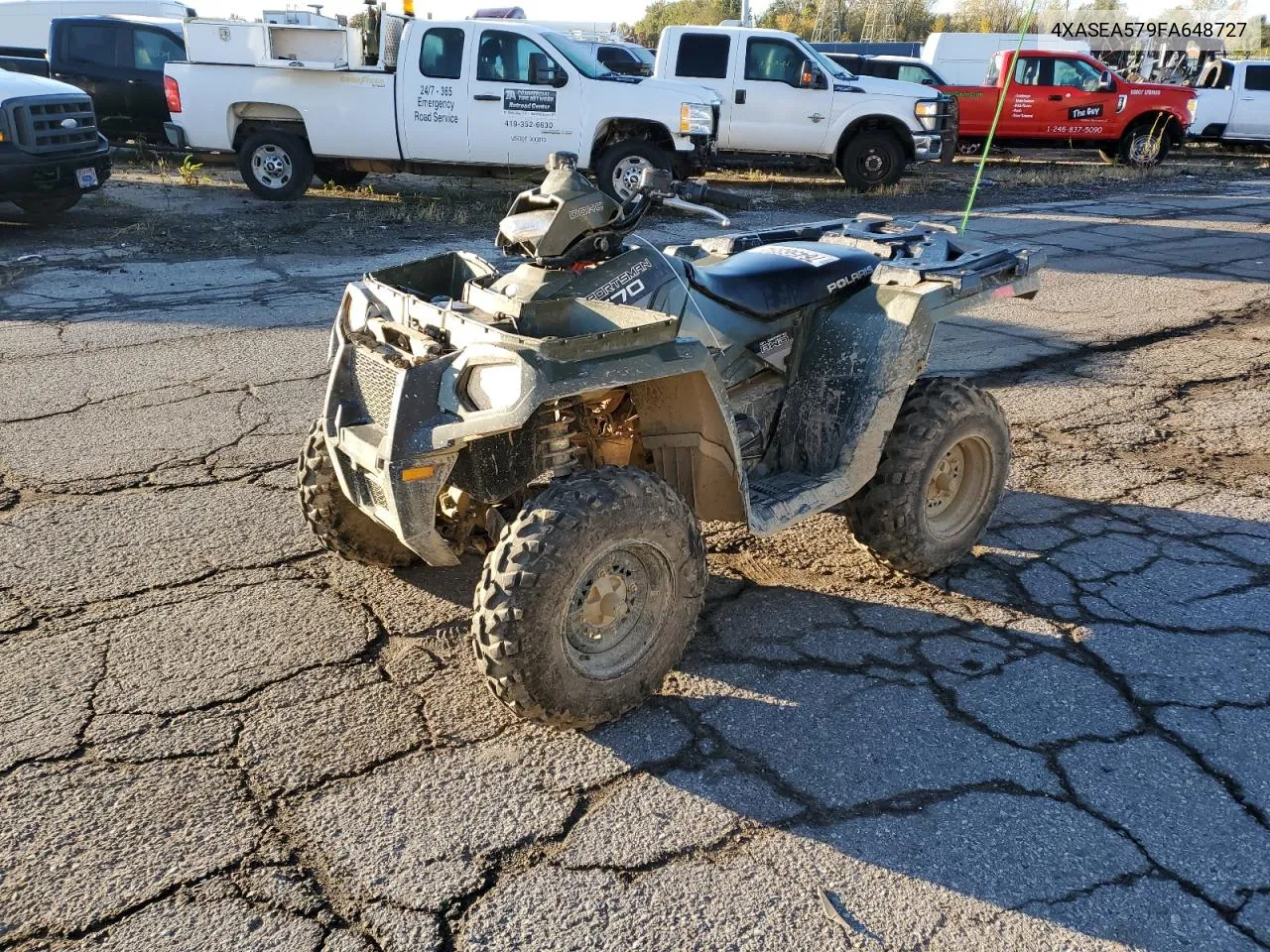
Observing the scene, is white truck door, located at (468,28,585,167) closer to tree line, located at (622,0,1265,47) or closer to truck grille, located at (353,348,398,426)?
truck grille, located at (353,348,398,426)

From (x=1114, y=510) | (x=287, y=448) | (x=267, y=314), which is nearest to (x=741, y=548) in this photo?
(x=1114, y=510)

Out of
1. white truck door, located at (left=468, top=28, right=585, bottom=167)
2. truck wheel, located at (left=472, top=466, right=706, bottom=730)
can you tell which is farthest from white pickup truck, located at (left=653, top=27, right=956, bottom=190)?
truck wheel, located at (left=472, top=466, right=706, bottom=730)

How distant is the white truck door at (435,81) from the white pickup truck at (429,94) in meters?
0.01

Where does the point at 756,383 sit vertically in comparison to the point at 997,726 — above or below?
above

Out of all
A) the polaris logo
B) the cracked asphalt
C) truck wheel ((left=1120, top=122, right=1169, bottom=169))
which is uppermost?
truck wheel ((left=1120, top=122, right=1169, bottom=169))

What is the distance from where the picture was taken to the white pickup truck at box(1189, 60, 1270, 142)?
21.4 m

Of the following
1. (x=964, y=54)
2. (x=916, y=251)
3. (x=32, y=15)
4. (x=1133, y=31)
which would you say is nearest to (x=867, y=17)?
(x=1133, y=31)

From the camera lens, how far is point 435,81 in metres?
12.4

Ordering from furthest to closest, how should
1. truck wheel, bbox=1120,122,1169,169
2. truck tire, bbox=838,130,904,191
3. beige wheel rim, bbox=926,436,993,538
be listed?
truck wheel, bbox=1120,122,1169,169, truck tire, bbox=838,130,904,191, beige wheel rim, bbox=926,436,993,538

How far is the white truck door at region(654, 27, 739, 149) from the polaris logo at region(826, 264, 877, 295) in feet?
36.3

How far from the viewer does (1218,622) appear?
13.3ft

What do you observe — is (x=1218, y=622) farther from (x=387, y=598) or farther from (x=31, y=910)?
(x=31, y=910)

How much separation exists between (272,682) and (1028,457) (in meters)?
4.00

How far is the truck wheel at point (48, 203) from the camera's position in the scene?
433 inches
